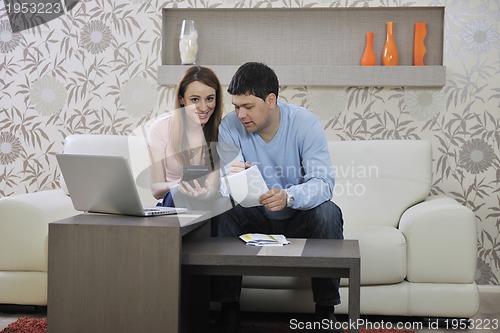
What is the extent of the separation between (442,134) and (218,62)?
1262mm

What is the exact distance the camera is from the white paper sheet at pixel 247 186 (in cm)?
261

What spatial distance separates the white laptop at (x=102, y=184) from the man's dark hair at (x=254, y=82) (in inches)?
24.7

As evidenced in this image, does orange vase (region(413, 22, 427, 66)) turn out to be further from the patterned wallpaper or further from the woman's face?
the woman's face

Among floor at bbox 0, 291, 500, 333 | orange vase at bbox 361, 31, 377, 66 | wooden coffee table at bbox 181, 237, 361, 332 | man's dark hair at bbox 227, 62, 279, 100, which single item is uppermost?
orange vase at bbox 361, 31, 377, 66

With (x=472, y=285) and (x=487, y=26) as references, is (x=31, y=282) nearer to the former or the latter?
(x=472, y=285)

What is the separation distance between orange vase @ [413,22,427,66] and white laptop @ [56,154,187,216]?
1.91 metres

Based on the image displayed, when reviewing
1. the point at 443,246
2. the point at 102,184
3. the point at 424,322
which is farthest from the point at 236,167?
the point at 424,322

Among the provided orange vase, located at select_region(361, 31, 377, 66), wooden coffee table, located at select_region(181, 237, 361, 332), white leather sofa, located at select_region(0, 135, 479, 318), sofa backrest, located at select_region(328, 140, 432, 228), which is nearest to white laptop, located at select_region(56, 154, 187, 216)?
wooden coffee table, located at select_region(181, 237, 361, 332)

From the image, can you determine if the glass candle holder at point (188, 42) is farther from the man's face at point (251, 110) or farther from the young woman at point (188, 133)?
the man's face at point (251, 110)

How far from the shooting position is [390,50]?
384 centimetres

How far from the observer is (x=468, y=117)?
3.79m

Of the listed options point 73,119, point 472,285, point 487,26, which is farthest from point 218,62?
point 472,285

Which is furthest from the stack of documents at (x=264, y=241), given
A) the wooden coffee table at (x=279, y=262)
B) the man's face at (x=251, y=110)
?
the man's face at (x=251, y=110)

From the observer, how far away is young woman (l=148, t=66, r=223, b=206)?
3.09 meters
